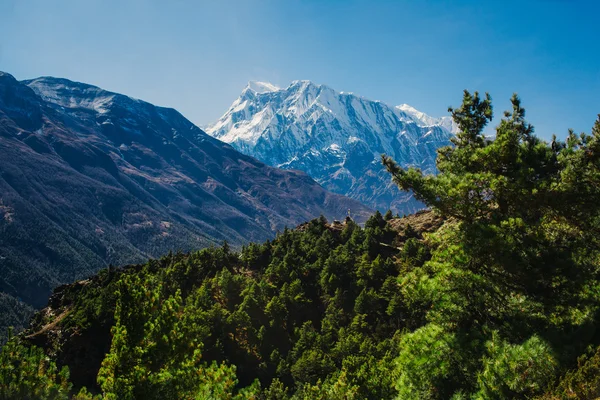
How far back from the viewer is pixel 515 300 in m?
12.1

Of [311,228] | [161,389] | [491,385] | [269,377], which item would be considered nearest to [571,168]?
[491,385]

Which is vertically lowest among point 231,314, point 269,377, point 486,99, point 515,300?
point 269,377

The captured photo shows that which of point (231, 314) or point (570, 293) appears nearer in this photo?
point (570, 293)

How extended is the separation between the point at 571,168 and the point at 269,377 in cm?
4929

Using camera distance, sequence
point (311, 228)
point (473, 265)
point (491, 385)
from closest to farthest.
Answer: point (491, 385) < point (473, 265) < point (311, 228)

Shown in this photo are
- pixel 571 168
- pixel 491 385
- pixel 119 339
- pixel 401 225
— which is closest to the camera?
pixel 491 385

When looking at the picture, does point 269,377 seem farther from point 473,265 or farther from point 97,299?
point 473,265

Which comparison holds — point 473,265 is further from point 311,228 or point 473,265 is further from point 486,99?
point 311,228

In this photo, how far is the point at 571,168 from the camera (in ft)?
38.2

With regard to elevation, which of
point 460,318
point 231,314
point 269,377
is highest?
point 460,318

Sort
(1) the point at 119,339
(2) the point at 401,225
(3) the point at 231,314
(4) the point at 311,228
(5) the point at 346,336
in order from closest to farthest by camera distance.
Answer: (1) the point at 119,339, (5) the point at 346,336, (3) the point at 231,314, (2) the point at 401,225, (4) the point at 311,228

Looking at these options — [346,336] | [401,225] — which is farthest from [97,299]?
[401,225]

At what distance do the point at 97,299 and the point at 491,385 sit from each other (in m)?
53.3

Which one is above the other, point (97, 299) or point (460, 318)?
point (460, 318)
